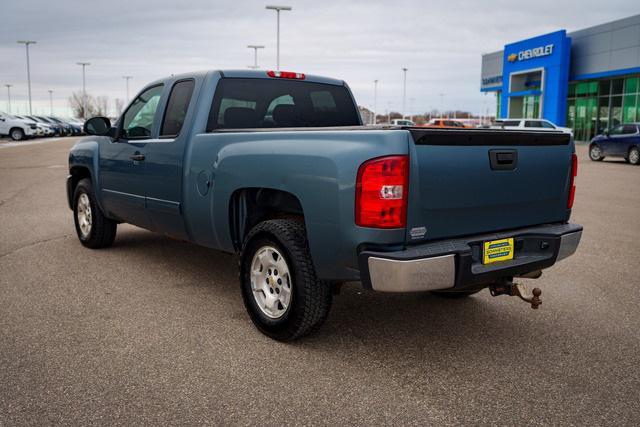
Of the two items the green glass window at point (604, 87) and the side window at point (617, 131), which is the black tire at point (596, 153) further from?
the green glass window at point (604, 87)

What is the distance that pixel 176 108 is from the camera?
5.51 metres

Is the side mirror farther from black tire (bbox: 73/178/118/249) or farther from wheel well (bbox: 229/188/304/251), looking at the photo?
wheel well (bbox: 229/188/304/251)

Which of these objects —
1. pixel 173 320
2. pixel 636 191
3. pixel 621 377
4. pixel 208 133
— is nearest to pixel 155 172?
pixel 208 133

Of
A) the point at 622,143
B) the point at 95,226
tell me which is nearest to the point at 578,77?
the point at 622,143

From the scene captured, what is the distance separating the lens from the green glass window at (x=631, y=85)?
36469mm

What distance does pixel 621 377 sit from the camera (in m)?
3.66

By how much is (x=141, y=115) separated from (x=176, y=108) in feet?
2.45

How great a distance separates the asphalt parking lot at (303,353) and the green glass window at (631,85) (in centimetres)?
3474

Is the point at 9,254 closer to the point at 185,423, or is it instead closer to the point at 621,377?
the point at 185,423

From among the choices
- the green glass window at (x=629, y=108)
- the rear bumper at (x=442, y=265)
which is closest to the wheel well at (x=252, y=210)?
the rear bumper at (x=442, y=265)

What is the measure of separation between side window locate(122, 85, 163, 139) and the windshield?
37.3 inches

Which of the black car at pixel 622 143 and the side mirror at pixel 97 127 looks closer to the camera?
the side mirror at pixel 97 127

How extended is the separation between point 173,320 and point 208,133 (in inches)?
58.1

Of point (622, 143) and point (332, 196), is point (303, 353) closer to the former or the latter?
point (332, 196)
